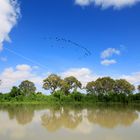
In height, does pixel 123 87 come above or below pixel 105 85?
below

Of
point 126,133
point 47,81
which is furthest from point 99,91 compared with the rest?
point 126,133

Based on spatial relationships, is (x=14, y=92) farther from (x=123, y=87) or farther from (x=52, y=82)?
(x=123, y=87)

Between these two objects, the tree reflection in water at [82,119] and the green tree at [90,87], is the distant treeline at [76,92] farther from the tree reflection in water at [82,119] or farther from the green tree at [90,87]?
the tree reflection in water at [82,119]

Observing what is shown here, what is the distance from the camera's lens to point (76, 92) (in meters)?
50.8

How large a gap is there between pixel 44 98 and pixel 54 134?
37301 mm

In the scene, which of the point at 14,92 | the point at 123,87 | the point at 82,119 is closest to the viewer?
the point at 82,119

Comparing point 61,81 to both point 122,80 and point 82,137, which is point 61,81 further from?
point 82,137

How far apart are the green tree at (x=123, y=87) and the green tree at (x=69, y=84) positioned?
7871mm

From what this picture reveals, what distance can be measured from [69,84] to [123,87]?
1088cm

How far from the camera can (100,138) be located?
10.0 meters

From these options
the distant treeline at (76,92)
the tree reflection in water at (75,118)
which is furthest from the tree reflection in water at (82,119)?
the distant treeline at (76,92)

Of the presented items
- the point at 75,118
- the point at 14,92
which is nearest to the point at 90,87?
the point at 14,92

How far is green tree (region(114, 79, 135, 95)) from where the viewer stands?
175ft

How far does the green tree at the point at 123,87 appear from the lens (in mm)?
53406
